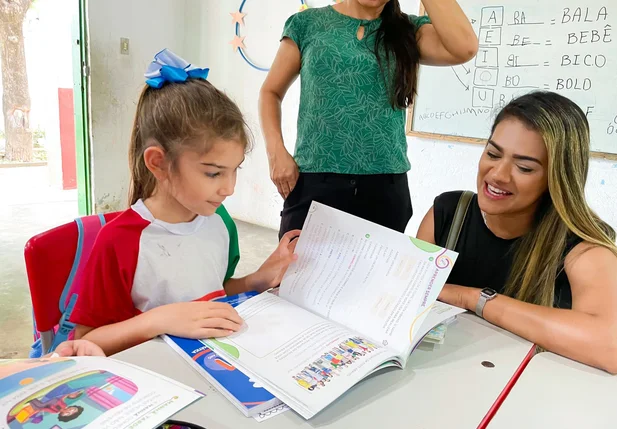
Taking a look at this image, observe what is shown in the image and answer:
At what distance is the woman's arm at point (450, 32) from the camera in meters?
1.09

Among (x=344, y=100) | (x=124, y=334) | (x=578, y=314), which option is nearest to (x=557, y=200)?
(x=578, y=314)

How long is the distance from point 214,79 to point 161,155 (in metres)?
2.81

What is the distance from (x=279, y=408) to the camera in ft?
1.86

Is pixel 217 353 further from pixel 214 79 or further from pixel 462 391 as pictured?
pixel 214 79

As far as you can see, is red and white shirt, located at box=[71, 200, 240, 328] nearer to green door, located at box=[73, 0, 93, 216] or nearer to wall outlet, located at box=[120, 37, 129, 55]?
green door, located at box=[73, 0, 93, 216]

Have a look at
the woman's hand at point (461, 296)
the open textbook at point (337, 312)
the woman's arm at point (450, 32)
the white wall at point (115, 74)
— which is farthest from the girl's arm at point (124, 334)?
the white wall at point (115, 74)

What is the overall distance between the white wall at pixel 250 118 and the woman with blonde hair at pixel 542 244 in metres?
1.42

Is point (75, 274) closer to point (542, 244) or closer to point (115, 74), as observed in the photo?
point (542, 244)

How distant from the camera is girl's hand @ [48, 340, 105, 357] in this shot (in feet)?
2.19

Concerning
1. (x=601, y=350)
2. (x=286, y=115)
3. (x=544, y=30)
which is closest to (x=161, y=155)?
(x=601, y=350)

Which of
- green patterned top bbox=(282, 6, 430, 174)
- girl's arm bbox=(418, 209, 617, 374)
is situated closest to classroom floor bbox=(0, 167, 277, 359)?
green patterned top bbox=(282, 6, 430, 174)

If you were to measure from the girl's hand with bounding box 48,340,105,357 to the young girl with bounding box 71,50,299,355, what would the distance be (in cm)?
5

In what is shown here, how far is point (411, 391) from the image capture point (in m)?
0.63

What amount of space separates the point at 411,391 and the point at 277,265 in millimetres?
382
